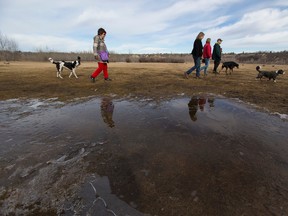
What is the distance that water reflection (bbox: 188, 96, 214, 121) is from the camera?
187 inches

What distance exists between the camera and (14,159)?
2754 millimetres

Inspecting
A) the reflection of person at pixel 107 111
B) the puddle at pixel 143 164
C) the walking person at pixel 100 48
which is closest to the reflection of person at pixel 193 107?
the puddle at pixel 143 164

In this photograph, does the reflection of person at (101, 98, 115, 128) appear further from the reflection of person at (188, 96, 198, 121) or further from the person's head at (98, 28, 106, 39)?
the person's head at (98, 28, 106, 39)

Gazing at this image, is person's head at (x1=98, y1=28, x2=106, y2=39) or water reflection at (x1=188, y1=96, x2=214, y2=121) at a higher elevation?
person's head at (x1=98, y1=28, x2=106, y2=39)

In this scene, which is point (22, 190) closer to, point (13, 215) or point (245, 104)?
point (13, 215)

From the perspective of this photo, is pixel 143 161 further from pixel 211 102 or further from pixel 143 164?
pixel 211 102

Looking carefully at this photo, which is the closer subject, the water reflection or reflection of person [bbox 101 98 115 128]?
reflection of person [bbox 101 98 115 128]

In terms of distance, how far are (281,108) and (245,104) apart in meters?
0.84

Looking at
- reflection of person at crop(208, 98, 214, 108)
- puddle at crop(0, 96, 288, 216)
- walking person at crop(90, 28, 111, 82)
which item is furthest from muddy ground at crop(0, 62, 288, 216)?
walking person at crop(90, 28, 111, 82)

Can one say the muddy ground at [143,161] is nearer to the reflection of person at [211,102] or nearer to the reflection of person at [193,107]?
the reflection of person at [193,107]

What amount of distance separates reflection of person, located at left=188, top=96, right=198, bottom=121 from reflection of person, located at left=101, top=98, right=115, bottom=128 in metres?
1.80

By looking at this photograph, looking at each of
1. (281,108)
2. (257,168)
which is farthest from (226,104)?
(257,168)

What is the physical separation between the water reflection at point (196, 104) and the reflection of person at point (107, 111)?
180 centimetres

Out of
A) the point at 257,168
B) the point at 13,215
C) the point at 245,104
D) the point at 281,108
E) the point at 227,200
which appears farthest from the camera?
the point at 245,104
